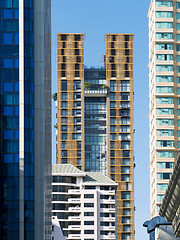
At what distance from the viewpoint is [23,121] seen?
95.6 m

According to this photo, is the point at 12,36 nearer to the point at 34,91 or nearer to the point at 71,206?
the point at 34,91

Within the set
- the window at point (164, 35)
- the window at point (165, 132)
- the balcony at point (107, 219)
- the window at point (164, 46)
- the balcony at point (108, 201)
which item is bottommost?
the balcony at point (107, 219)

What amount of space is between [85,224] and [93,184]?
9.78m

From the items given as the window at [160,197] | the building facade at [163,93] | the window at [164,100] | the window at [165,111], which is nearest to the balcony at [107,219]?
the building facade at [163,93]

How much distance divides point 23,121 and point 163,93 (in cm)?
4383

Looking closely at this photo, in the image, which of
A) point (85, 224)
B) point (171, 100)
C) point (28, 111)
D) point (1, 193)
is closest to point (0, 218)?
point (1, 193)

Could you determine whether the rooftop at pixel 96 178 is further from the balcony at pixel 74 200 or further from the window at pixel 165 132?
the window at pixel 165 132

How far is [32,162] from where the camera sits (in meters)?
95.4

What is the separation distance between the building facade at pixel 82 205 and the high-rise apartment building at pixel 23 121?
7798cm

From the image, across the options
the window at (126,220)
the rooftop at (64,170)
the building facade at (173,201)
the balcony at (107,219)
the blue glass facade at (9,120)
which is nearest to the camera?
the building facade at (173,201)

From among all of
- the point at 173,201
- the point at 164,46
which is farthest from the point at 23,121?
the point at 164,46

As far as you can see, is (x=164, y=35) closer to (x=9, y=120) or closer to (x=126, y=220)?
(x=9, y=120)

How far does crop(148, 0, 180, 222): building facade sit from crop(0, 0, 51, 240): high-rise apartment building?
119 feet

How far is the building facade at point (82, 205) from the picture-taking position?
176625 mm
